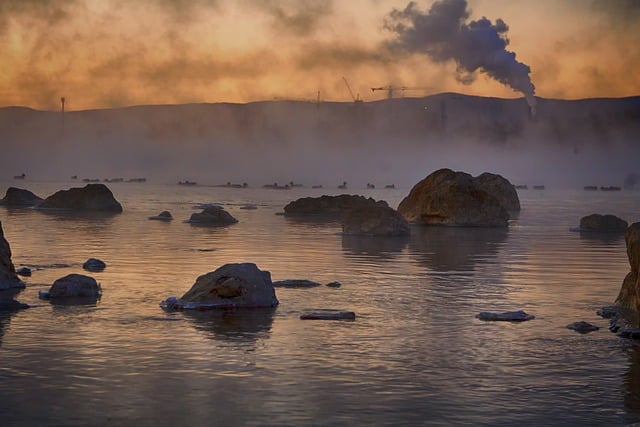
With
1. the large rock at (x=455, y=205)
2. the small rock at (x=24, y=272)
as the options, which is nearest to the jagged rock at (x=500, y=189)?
the large rock at (x=455, y=205)

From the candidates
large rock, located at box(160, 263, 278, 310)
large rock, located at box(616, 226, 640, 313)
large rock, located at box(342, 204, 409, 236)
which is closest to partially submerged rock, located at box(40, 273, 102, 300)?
large rock, located at box(160, 263, 278, 310)

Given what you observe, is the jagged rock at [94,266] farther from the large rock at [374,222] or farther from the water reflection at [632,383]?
the large rock at [374,222]

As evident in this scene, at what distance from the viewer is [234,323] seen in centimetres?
2166

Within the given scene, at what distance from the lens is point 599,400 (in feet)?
50.8

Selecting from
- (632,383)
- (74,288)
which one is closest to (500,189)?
(74,288)

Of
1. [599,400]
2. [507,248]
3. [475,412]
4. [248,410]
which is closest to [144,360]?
[248,410]

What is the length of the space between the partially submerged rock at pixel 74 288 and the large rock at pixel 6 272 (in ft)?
5.90

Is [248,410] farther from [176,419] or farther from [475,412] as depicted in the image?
[475,412]

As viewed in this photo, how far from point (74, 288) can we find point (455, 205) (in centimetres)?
3771

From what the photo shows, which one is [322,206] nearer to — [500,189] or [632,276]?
[500,189]

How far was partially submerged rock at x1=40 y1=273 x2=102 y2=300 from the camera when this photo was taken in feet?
82.2

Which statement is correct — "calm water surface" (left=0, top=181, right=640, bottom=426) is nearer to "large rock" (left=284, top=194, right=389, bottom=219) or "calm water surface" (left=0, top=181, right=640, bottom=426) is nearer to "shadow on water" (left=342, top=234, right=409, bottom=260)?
"shadow on water" (left=342, top=234, right=409, bottom=260)

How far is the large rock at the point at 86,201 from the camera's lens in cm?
7650

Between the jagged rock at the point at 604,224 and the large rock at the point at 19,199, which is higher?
the large rock at the point at 19,199
